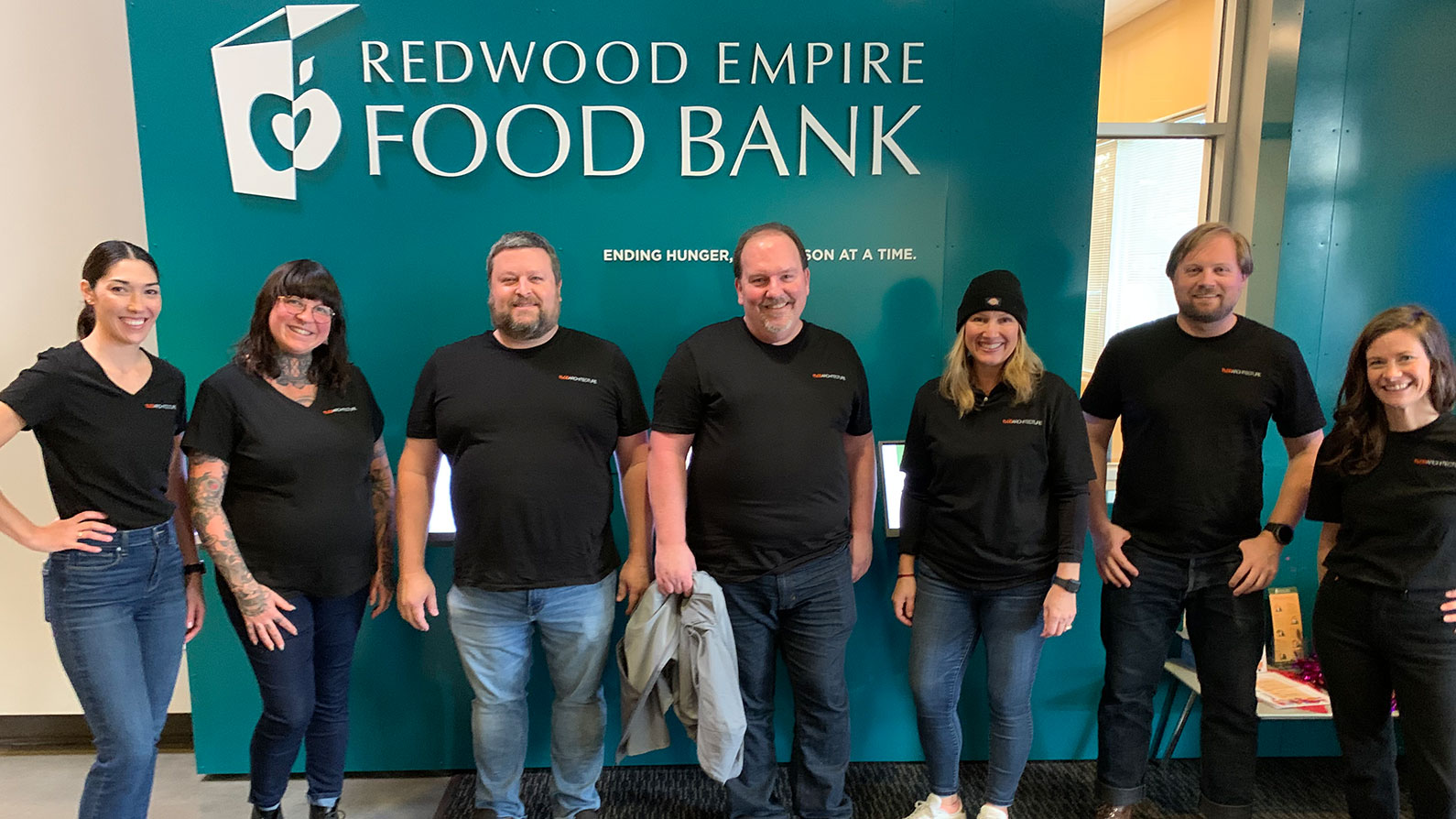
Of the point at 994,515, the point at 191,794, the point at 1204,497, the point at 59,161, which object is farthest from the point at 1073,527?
the point at 59,161

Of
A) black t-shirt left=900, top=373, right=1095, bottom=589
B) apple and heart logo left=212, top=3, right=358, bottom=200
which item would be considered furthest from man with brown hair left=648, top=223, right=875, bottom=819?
apple and heart logo left=212, top=3, right=358, bottom=200

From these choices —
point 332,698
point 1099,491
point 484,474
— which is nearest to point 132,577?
point 332,698

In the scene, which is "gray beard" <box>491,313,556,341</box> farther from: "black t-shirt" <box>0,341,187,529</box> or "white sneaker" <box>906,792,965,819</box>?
"white sneaker" <box>906,792,965,819</box>

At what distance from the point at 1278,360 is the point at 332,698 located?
2774 mm

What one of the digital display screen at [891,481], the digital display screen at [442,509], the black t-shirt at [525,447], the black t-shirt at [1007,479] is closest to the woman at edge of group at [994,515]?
the black t-shirt at [1007,479]

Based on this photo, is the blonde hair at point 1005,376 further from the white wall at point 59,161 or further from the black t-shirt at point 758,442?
the white wall at point 59,161

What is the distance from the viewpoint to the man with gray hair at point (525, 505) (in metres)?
2.02

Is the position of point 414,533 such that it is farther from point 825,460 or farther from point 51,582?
point 825,460

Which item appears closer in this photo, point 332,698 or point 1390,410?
point 1390,410

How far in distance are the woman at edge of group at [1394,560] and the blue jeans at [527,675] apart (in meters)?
1.91

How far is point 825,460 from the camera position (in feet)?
6.81

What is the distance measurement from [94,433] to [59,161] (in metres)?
1.56

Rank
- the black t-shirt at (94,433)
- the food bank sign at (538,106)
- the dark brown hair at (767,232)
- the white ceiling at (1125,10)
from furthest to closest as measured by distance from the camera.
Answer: the white ceiling at (1125,10) < the food bank sign at (538,106) < the dark brown hair at (767,232) < the black t-shirt at (94,433)

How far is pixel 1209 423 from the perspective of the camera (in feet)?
6.81
